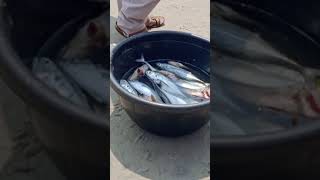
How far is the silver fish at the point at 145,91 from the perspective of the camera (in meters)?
1.38

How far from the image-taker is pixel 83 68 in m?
1.59

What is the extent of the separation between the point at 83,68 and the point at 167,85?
0.95 feet

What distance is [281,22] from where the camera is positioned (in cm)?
186

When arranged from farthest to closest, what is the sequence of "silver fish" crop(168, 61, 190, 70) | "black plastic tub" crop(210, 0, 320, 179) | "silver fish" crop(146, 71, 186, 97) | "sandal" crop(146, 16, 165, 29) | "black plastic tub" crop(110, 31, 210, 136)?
"sandal" crop(146, 16, 165, 29) → "silver fish" crop(168, 61, 190, 70) → "silver fish" crop(146, 71, 186, 97) → "black plastic tub" crop(110, 31, 210, 136) → "black plastic tub" crop(210, 0, 320, 179)

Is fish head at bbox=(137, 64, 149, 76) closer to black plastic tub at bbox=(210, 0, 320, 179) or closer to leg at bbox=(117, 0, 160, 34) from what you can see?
leg at bbox=(117, 0, 160, 34)

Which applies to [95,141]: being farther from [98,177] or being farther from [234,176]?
[234,176]

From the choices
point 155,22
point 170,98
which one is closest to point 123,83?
point 170,98

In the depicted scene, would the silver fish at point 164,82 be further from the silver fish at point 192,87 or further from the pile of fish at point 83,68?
the pile of fish at point 83,68

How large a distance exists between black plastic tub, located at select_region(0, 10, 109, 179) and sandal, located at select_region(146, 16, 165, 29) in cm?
58

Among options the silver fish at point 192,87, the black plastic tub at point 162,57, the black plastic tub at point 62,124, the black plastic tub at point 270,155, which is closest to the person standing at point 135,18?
the black plastic tub at point 162,57

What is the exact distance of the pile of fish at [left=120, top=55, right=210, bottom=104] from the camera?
1.40 metres

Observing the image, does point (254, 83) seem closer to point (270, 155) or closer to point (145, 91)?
point (145, 91)

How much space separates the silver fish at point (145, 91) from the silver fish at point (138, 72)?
1.3 inches

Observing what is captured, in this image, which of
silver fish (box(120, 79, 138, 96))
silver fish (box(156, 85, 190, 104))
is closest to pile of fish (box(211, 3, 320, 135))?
silver fish (box(156, 85, 190, 104))
